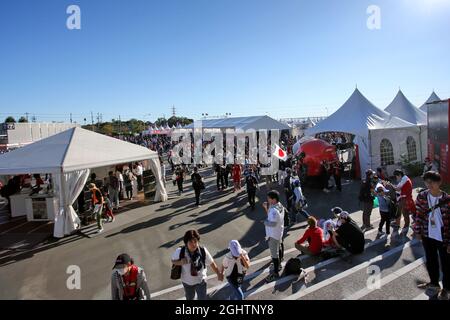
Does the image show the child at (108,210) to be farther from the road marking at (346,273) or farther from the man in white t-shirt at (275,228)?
the road marking at (346,273)

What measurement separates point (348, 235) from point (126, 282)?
4.38 m

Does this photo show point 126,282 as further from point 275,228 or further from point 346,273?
point 346,273

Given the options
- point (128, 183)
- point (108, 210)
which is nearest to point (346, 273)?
point (108, 210)

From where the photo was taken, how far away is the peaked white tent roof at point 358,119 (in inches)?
582

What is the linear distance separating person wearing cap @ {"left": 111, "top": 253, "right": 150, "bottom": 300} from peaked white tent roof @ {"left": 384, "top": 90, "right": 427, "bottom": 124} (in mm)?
20356

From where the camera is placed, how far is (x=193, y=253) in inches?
153

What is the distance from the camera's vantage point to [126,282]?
3.50m

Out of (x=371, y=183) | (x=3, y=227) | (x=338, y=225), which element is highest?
(x=371, y=183)

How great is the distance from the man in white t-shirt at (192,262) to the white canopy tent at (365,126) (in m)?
12.7
